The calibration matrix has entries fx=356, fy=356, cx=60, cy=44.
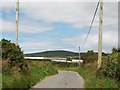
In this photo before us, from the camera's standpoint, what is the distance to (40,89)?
70.4 feet

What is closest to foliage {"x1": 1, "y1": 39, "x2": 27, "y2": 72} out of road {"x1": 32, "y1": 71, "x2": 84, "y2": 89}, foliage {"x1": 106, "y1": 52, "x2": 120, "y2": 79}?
road {"x1": 32, "y1": 71, "x2": 84, "y2": 89}

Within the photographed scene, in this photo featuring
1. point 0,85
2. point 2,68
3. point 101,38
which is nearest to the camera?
point 0,85

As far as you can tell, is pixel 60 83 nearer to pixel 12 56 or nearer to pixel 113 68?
pixel 12 56

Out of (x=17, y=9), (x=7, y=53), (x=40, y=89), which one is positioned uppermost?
(x=17, y=9)

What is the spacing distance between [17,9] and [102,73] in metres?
8.49

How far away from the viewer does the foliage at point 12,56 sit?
25906mm

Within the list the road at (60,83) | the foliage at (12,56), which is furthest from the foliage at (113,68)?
the foliage at (12,56)

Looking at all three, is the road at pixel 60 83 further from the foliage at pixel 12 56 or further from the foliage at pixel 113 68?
the foliage at pixel 113 68

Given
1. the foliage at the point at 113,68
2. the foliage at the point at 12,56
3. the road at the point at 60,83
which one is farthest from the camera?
the foliage at the point at 12,56

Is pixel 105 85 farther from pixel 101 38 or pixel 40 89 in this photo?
pixel 101 38

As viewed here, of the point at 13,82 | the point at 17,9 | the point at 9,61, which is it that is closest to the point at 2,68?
the point at 9,61

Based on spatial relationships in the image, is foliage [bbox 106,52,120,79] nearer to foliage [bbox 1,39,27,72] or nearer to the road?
the road

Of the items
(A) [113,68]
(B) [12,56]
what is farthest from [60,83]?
(A) [113,68]

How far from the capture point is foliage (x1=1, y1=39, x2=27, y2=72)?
25906 mm
